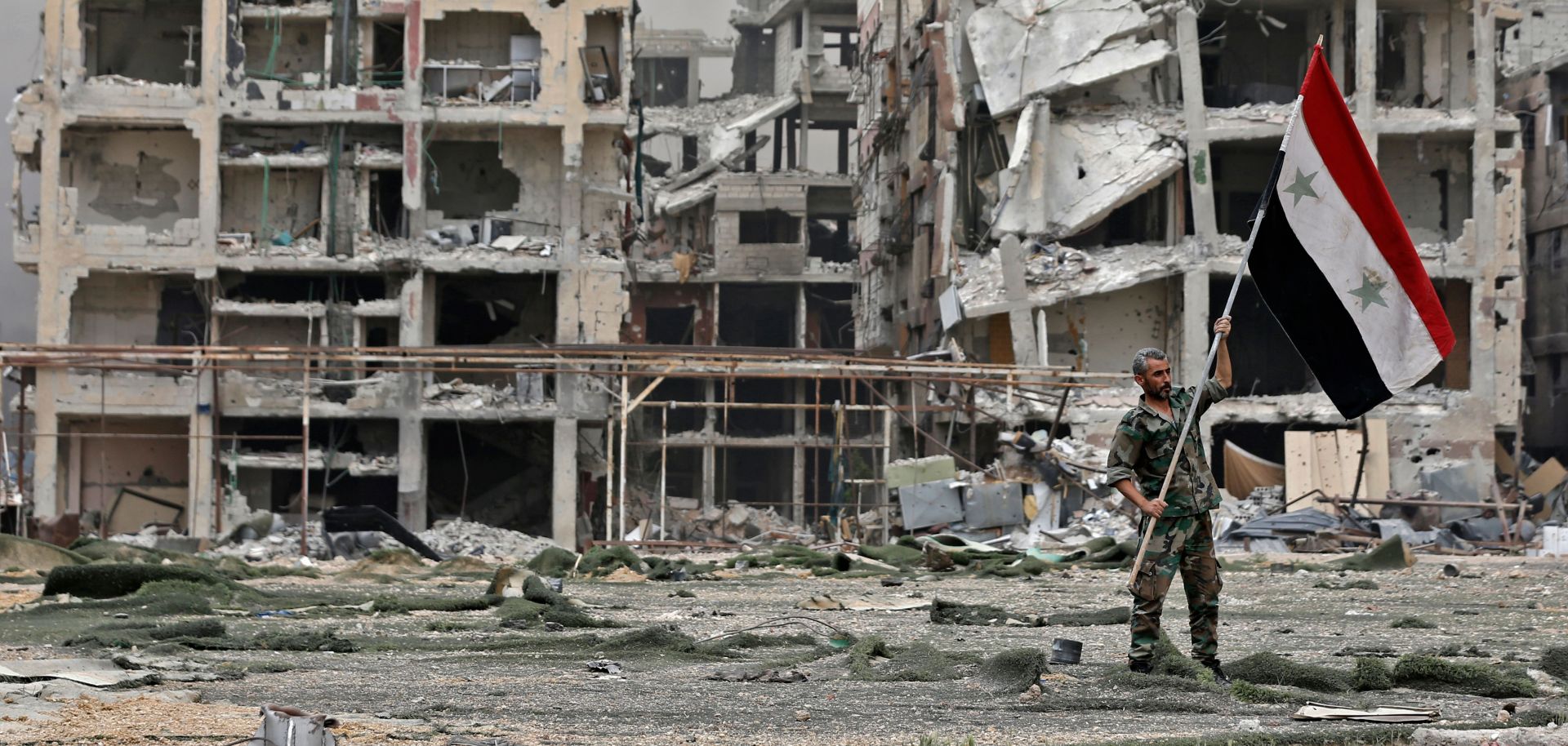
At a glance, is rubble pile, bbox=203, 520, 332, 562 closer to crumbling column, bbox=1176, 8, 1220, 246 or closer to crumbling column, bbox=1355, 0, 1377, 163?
crumbling column, bbox=1176, 8, 1220, 246

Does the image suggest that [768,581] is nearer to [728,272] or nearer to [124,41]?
[124,41]

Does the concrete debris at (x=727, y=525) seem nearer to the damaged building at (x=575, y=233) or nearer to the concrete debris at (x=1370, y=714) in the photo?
the damaged building at (x=575, y=233)

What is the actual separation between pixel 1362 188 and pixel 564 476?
2816 centimetres

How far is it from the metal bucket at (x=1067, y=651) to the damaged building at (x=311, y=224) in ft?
89.4

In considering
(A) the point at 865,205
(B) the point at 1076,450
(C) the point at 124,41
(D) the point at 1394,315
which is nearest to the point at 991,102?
(B) the point at 1076,450

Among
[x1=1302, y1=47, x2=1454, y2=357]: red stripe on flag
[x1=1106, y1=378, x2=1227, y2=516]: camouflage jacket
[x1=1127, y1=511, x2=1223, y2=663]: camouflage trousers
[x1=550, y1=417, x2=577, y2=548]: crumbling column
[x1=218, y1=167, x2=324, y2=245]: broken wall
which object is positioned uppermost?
[x1=218, y1=167, x2=324, y2=245]: broken wall

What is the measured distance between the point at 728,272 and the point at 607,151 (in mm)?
16753

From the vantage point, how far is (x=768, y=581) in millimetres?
19781

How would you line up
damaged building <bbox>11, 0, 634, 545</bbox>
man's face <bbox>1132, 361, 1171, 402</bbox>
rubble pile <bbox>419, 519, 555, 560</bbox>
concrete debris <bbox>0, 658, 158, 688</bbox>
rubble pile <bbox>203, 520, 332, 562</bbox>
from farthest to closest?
damaged building <bbox>11, 0, 634, 545</bbox> < rubble pile <bbox>419, 519, 555, 560</bbox> < rubble pile <bbox>203, 520, 332, 562</bbox> < man's face <bbox>1132, 361, 1171, 402</bbox> < concrete debris <bbox>0, 658, 158, 688</bbox>

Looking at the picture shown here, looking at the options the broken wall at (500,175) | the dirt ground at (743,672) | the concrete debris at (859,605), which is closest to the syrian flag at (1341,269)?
the dirt ground at (743,672)

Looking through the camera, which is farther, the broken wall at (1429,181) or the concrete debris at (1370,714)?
the broken wall at (1429,181)

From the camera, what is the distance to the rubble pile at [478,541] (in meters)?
30.8

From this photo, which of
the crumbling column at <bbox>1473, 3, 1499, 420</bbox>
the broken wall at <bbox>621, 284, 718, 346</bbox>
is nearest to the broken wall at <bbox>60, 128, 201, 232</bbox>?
the broken wall at <bbox>621, 284, 718, 346</bbox>

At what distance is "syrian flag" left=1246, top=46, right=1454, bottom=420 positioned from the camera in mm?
9359
